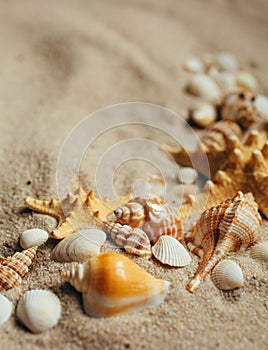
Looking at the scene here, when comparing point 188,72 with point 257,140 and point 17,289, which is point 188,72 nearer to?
point 257,140

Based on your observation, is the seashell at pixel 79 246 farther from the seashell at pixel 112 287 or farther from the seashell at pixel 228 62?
the seashell at pixel 228 62

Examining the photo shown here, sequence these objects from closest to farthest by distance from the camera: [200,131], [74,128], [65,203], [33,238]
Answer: [33,238], [65,203], [74,128], [200,131]

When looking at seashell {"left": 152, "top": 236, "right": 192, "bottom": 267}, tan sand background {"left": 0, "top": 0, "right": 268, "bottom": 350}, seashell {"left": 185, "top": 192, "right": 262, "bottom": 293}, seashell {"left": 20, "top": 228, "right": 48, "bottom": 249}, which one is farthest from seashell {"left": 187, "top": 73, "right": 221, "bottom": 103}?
seashell {"left": 20, "top": 228, "right": 48, "bottom": 249}

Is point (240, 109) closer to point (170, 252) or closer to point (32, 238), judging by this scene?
point (170, 252)

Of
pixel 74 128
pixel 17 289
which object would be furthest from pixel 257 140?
pixel 17 289

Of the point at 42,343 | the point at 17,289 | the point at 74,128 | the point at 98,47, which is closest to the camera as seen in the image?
the point at 42,343

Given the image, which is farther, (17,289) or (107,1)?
(107,1)

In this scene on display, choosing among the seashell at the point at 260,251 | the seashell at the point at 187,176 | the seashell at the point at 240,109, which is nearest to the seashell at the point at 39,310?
the seashell at the point at 260,251
